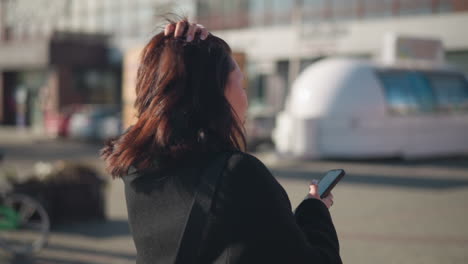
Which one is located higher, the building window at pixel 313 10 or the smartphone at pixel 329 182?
the smartphone at pixel 329 182

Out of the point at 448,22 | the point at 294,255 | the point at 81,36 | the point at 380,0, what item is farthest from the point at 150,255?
the point at 81,36

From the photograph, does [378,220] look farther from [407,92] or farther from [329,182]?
[407,92]

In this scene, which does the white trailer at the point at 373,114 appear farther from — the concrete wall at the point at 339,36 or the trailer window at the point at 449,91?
the concrete wall at the point at 339,36

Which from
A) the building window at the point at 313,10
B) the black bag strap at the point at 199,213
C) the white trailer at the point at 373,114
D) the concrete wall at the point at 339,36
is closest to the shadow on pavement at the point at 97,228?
the black bag strap at the point at 199,213

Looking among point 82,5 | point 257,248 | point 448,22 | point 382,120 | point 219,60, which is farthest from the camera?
point 82,5

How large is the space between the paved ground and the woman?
403 centimetres

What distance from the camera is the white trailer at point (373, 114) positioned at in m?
13.6

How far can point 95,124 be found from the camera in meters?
23.3

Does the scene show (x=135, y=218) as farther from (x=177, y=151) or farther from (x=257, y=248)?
(x=257, y=248)

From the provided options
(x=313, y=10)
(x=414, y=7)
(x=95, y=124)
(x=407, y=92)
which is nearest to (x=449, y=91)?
(x=407, y=92)

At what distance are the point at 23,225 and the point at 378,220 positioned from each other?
13.6 ft

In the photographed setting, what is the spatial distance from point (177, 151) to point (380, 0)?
28.4 meters

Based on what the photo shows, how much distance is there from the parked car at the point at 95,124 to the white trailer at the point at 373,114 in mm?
9957

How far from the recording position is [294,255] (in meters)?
1.58
